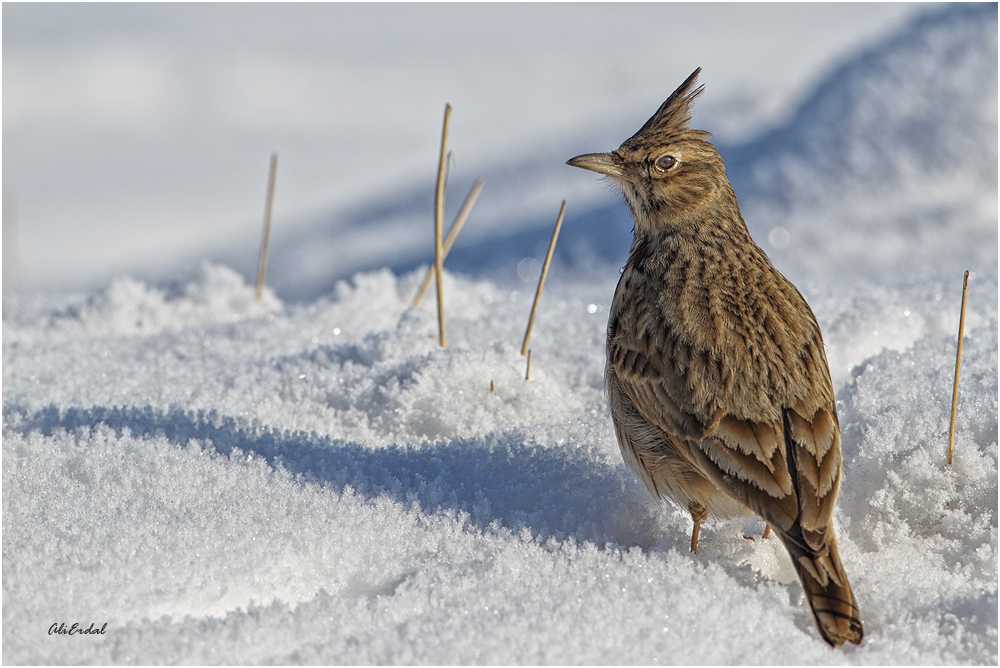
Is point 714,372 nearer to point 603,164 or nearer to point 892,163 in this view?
point 603,164

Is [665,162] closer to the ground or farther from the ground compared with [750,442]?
farther from the ground

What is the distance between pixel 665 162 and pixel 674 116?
0.15 metres

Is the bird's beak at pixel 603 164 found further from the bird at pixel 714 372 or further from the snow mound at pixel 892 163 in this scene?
the snow mound at pixel 892 163

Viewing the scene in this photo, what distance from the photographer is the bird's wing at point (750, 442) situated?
1.79 meters

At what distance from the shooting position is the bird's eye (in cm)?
259

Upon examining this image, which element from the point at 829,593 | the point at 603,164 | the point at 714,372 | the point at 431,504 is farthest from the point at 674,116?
the point at 829,593

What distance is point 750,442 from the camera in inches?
74.4

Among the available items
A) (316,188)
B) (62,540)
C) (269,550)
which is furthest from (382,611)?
(316,188)

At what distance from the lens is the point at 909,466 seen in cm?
211

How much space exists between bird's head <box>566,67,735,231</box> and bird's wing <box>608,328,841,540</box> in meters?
0.63

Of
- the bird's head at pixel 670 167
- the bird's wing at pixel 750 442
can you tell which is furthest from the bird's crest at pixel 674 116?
the bird's wing at pixel 750 442

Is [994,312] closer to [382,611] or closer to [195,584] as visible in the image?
[382,611]

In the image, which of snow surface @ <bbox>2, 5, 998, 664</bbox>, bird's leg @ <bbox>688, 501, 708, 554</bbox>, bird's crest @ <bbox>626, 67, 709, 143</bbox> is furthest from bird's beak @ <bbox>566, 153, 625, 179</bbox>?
bird's leg @ <bbox>688, 501, 708, 554</bbox>

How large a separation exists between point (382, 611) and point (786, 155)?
21.4 feet
